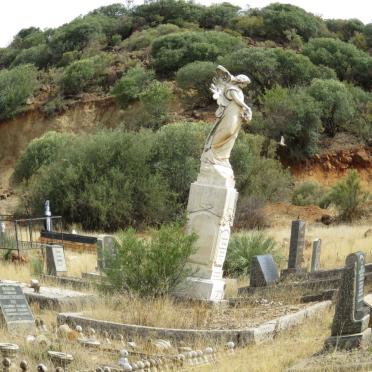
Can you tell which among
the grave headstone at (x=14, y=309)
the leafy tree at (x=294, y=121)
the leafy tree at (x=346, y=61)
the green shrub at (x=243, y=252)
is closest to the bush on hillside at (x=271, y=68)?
the leafy tree at (x=346, y=61)

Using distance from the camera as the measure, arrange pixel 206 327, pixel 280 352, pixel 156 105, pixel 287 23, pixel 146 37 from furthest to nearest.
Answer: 1. pixel 146 37
2. pixel 287 23
3. pixel 156 105
4. pixel 206 327
5. pixel 280 352

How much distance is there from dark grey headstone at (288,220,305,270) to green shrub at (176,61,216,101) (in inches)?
1262

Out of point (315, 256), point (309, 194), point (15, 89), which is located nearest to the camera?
point (315, 256)

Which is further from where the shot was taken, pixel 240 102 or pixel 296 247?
pixel 296 247

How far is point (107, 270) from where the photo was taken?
12.7 m

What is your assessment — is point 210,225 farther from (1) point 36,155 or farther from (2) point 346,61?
(2) point 346,61

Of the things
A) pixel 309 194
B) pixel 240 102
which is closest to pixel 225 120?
pixel 240 102

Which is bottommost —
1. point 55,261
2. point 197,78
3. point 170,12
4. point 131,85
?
point 55,261

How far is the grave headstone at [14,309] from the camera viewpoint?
10.6m

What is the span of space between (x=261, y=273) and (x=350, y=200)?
1774 cm

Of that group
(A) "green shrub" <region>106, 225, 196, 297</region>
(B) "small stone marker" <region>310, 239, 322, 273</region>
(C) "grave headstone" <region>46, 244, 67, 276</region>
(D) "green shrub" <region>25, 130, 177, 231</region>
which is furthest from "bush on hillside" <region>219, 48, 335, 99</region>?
(A) "green shrub" <region>106, 225, 196, 297</region>

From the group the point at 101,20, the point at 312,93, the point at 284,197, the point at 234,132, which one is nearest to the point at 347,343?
the point at 234,132

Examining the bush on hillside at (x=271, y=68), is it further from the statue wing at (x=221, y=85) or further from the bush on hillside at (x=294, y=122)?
the statue wing at (x=221, y=85)

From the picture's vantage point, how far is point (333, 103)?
4638 cm
